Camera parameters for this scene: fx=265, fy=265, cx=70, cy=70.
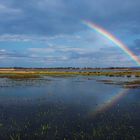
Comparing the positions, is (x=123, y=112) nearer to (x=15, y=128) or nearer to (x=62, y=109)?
(x=62, y=109)

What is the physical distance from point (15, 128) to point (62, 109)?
6.83 metres

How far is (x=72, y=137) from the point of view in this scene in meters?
14.7

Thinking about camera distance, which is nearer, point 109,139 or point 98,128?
point 109,139

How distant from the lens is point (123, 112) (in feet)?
70.9

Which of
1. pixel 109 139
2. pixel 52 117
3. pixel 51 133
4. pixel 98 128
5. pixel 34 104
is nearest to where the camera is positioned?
Result: pixel 109 139

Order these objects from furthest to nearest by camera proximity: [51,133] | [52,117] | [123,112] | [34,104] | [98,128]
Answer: [34,104]
[123,112]
[52,117]
[98,128]
[51,133]

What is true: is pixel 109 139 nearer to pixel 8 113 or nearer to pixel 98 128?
pixel 98 128

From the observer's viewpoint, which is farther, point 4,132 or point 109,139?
point 4,132

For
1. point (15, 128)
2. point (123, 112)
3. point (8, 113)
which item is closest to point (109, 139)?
point (15, 128)

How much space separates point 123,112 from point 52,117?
19.7ft

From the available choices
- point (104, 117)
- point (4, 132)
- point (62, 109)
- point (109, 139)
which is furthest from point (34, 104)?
point (109, 139)

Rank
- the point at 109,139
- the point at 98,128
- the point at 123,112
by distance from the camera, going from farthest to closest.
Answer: the point at 123,112 → the point at 98,128 → the point at 109,139

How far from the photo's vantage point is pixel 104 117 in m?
19.8

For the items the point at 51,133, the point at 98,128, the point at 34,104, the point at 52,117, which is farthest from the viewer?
the point at 34,104
